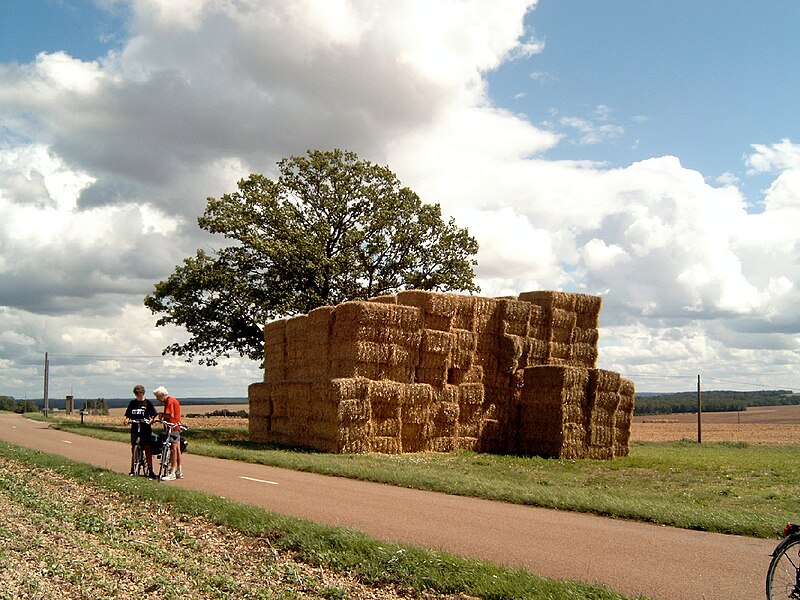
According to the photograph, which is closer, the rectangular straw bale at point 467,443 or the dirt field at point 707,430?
the rectangular straw bale at point 467,443

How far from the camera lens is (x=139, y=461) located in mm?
17328

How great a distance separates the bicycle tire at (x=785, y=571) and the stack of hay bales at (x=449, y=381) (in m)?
18.0

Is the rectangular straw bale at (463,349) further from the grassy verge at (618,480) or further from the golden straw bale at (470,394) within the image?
the grassy verge at (618,480)

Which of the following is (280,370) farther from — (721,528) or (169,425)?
(721,528)

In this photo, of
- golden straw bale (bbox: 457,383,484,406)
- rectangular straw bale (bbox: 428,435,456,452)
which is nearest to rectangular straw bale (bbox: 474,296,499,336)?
golden straw bale (bbox: 457,383,484,406)

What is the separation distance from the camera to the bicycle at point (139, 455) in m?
17.1

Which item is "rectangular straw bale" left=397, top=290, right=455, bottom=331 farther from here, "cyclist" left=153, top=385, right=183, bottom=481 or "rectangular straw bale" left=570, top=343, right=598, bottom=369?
"cyclist" left=153, top=385, right=183, bottom=481

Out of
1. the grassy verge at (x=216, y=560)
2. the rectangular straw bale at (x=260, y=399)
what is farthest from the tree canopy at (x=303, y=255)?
the grassy verge at (x=216, y=560)

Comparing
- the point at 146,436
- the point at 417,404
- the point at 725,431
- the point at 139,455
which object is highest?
the point at 417,404

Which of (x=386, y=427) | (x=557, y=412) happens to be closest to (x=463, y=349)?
(x=557, y=412)

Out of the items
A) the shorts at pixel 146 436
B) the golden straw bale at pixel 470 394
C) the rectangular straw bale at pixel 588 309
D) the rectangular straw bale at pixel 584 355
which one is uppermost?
the rectangular straw bale at pixel 588 309

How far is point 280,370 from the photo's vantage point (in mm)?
31422

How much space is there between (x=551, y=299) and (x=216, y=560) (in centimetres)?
2194

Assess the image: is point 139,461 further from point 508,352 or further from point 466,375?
point 508,352
